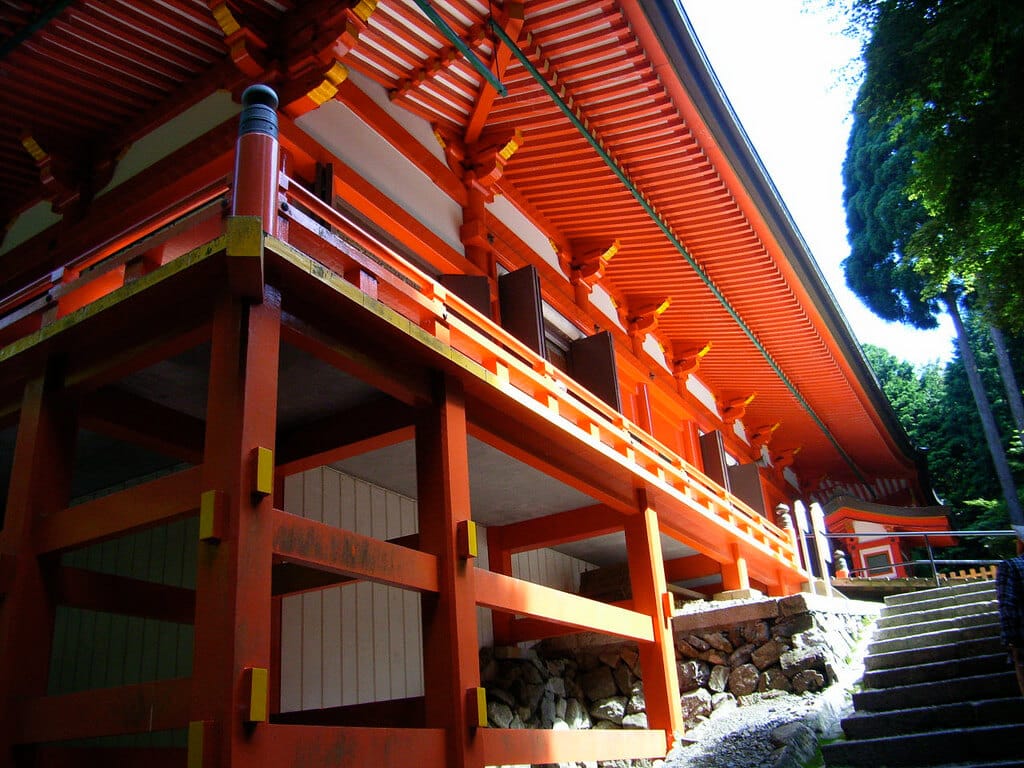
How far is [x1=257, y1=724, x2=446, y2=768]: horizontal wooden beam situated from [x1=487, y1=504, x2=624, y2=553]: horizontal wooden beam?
3665 mm

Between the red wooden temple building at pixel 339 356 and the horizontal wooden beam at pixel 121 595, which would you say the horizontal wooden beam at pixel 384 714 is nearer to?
the red wooden temple building at pixel 339 356

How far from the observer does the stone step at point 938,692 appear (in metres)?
6.05

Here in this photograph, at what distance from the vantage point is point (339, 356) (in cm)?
484

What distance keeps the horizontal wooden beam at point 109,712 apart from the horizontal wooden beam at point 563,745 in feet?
5.41

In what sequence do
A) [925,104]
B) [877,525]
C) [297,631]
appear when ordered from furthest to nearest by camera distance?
[877,525] → [925,104] → [297,631]

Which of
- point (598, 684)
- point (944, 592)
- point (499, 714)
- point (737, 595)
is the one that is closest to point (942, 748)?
point (598, 684)

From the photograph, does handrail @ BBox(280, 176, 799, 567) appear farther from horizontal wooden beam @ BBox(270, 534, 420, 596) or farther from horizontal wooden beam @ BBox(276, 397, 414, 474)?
horizontal wooden beam @ BBox(270, 534, 420, 596)

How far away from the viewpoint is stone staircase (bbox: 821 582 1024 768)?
536 centimetres

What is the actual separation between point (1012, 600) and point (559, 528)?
4005 millimetres

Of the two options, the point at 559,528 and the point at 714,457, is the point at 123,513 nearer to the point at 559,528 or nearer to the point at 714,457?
the point at 559,528

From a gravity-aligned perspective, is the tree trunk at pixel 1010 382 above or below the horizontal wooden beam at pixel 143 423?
above

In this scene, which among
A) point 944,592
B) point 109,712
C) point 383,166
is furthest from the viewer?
point 944,592

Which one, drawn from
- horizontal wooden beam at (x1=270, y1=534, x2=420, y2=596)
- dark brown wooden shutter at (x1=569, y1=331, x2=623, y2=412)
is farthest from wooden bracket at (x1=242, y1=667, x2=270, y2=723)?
dark brown wooden shutter at (x1=569, y1=331, x2=623, y2=412)

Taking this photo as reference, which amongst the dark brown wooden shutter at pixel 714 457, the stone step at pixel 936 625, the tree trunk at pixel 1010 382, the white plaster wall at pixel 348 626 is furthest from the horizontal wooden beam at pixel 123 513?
the tree trunk at pixel 1010 382
